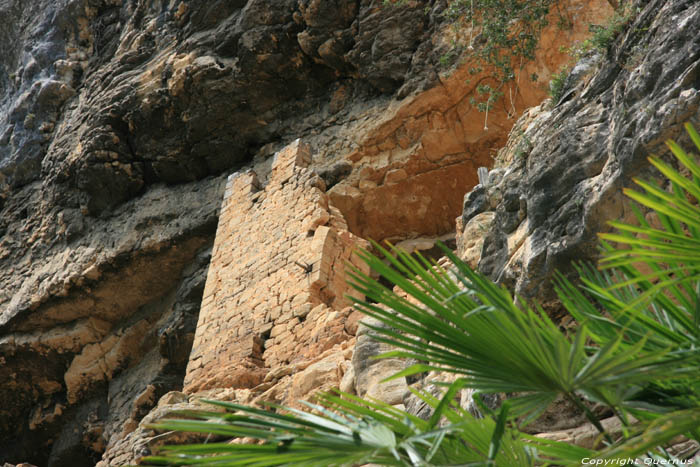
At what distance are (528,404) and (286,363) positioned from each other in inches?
169

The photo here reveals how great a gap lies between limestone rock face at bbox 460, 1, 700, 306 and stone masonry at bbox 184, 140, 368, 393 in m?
2.08

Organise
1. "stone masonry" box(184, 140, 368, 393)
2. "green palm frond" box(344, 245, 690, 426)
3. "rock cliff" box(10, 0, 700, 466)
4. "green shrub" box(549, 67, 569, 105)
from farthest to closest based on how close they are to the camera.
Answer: "rock cliff" box(10, 0, 700, 466)
"stone masonry" box(184, 140, 368, 393)
"green shrub" box(549, 67, 569, 105)
"green palm frond" box(344, 245, 690, 426)

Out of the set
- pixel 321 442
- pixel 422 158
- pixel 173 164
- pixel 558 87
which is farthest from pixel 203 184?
pixel 321 442

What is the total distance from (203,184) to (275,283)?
6995 mm

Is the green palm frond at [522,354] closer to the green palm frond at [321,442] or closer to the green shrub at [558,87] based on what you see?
the green palm frond at [321,442]

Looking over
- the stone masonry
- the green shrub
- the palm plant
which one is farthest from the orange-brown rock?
the palm plant

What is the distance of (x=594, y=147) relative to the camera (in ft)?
9.84

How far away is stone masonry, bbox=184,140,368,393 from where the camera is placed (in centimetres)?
564

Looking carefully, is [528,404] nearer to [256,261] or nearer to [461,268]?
[461,268]

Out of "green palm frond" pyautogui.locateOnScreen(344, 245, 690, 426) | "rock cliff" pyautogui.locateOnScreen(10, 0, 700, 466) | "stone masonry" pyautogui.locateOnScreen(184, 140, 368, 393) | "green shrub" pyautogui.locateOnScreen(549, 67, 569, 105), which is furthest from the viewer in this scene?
"rock cliff" pyautogui.locateOnScreen(10, 0, 700, 466)

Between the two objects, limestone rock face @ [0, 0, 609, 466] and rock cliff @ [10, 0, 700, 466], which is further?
limestone rock face @ [0, 0, 609, 466]

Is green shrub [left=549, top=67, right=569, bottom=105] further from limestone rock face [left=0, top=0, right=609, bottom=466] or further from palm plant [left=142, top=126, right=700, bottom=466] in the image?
limestone rock face [left=0, top=0, right=609, bottom=466]

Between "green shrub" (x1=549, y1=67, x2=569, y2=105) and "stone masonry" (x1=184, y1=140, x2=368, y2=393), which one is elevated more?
"stone masonry" (x1=184, y1=140, x2=368, y2=393)

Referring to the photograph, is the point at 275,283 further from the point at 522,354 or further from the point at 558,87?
the point at 522,354
